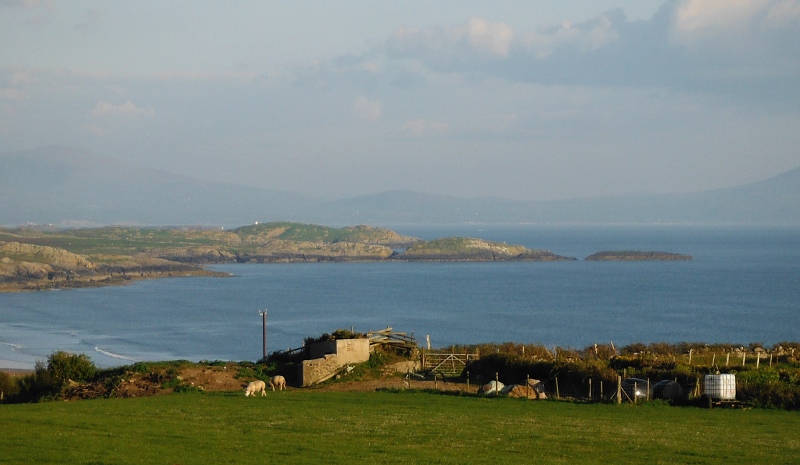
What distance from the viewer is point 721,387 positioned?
2212 centimetres

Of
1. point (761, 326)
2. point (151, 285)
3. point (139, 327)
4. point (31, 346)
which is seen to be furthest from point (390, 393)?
point (151, 285)

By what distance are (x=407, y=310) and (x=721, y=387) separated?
65.4 meters

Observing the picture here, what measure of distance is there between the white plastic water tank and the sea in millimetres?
27029

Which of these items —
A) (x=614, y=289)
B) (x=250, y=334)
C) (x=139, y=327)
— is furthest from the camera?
(x=614, y=289)

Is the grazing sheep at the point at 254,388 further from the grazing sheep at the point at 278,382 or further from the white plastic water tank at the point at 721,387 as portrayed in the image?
the white plastic water tank at the point at 721,387

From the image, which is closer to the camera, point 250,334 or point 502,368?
point 502,368

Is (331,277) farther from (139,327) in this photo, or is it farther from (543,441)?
(543,441)

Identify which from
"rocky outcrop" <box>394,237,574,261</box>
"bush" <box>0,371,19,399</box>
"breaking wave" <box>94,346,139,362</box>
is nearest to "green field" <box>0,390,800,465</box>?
"bush" <box>0,371,19,399</box>

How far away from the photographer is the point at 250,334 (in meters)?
66.9

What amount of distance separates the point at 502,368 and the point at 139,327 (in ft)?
159

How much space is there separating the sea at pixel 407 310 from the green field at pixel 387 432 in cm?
2437

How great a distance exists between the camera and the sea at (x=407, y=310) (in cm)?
6262

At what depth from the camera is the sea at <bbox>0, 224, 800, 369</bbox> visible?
62625 mm

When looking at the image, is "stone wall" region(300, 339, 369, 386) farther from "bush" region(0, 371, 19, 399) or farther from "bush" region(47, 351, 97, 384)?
"bush" region(0, 371, 19, 399)
